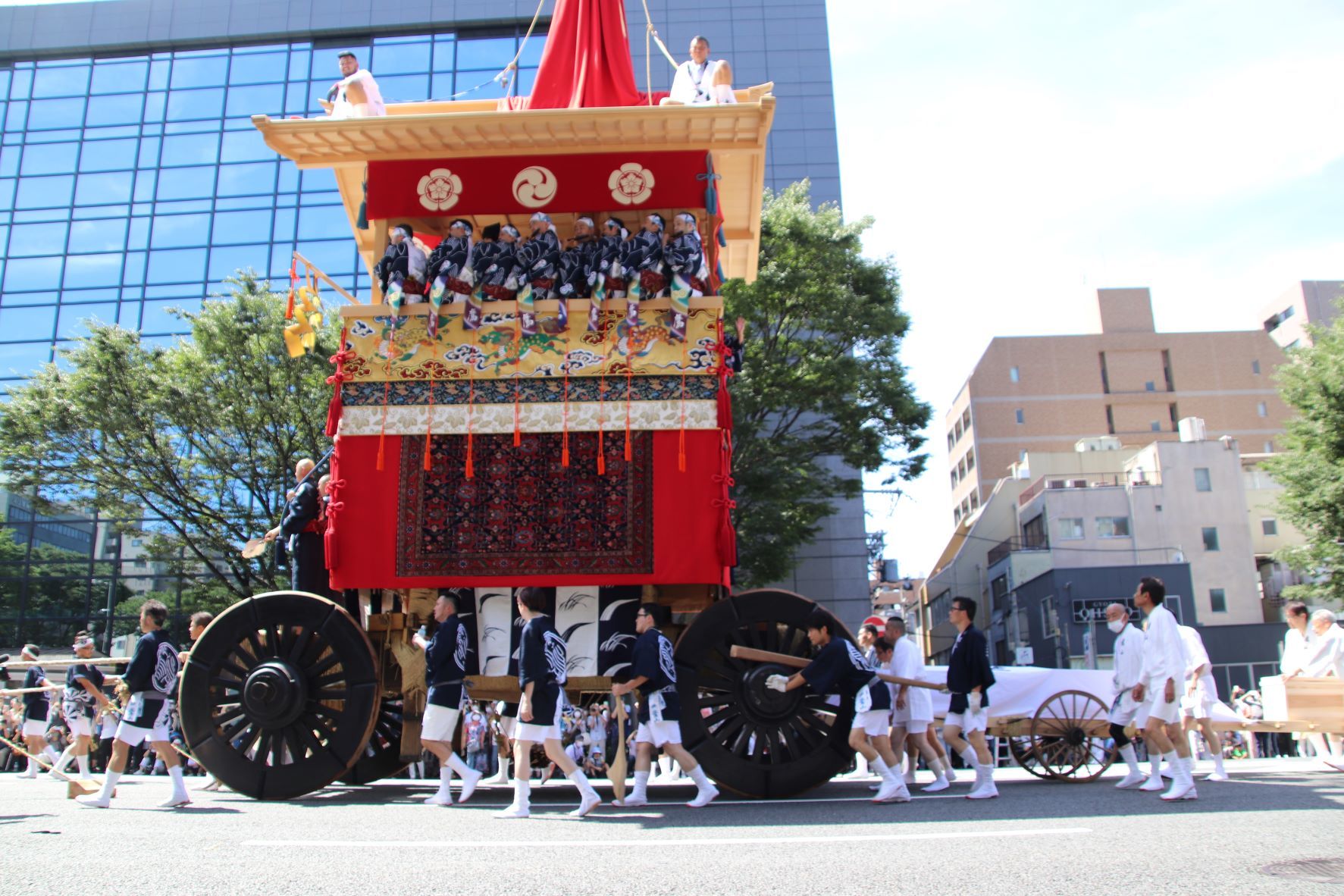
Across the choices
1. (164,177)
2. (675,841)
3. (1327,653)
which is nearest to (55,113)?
(164,177)

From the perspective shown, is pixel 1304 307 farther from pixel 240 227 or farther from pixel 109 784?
pixel 109 784

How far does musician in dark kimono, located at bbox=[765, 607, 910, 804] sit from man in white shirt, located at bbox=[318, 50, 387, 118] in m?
6.40

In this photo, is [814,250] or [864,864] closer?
[864,864]

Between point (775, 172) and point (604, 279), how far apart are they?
26.4 m

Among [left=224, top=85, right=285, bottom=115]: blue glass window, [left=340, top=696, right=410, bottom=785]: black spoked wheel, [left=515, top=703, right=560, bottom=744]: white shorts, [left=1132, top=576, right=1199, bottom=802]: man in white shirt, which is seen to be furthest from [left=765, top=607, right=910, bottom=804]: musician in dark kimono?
[left=224, top=85, right=285, bottom=115]: blue glass window

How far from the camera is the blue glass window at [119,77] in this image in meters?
36.0

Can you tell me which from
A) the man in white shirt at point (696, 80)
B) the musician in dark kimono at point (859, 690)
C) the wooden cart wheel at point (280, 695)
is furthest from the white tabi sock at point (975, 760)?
the man in white shirt at point (696, 80)

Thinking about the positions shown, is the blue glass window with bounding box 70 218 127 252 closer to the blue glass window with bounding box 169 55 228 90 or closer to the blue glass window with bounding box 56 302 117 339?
the blue glass window with bounding box 56 302 117 339

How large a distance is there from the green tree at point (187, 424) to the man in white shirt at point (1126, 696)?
630 inches

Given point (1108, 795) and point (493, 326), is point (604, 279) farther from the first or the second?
point (1108, 795)

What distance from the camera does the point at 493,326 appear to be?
361 inches

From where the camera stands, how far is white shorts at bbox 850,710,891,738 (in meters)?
8.20

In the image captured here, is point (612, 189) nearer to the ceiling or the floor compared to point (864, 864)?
nearer to the ceiling

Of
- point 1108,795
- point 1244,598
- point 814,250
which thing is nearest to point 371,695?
A: point 1108,795
